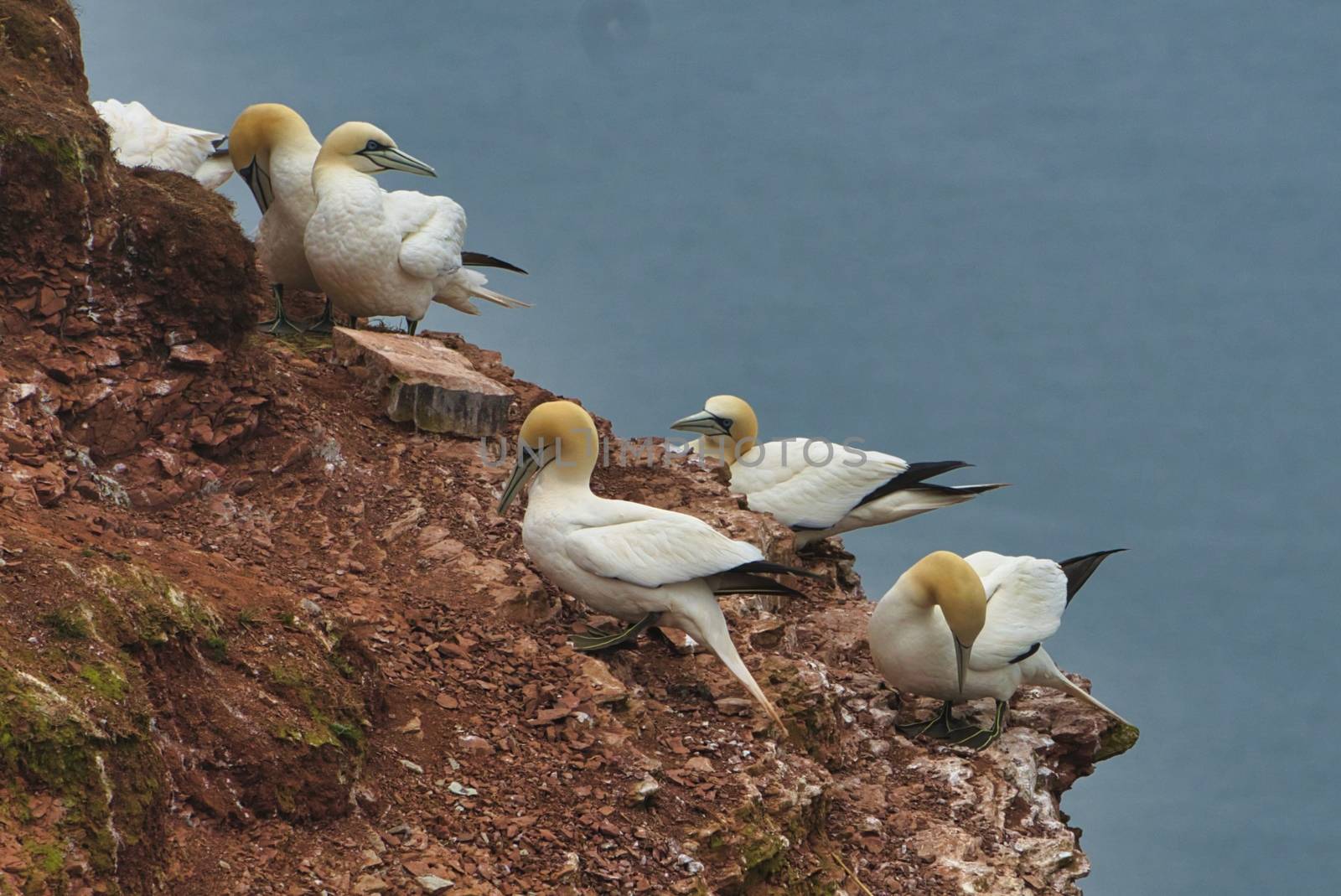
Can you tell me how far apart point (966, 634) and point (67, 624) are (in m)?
5.97

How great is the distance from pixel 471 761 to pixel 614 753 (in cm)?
73

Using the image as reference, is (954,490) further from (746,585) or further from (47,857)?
(47,857)

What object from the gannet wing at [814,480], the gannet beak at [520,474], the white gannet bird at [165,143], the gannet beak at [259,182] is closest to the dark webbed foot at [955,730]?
the gannet wing at [814,480]

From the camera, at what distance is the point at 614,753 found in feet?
26.8

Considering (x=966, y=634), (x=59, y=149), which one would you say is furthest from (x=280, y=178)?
(x=966, y=634)

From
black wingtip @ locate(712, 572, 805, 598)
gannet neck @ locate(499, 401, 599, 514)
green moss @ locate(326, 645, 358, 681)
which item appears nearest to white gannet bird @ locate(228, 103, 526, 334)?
gannet neck @ locate(499, 401, 599, 514)

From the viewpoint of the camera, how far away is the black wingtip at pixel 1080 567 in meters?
12.2

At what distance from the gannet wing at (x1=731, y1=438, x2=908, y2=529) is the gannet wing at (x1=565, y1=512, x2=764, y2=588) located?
4.03 m

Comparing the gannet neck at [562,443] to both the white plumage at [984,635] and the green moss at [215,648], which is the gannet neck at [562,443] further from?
the white plumage at [984,635]

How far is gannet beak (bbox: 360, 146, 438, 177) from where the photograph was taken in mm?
13227

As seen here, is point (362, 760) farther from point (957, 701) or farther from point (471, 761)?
point (957, 701)

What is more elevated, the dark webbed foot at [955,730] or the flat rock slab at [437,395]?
the flat rock slab at [437,395]

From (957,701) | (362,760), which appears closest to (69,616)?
(362,760)

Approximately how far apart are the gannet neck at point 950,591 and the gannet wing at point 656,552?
2.14 metres
